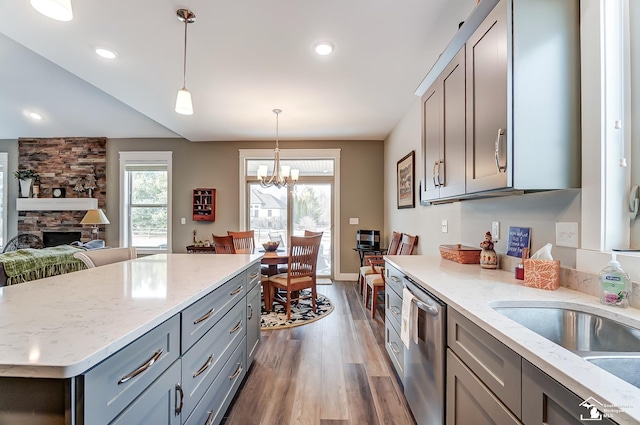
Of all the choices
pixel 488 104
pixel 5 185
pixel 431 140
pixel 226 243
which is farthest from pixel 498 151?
pixel 5 185

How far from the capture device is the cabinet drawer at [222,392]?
127cm

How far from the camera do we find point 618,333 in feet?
3.01

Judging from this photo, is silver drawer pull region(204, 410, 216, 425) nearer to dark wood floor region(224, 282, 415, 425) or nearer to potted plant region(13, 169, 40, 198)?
dark wood floor region(224, 282, 415, 425)

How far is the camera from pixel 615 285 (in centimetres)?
99

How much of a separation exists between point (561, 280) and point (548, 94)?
2.76 ft

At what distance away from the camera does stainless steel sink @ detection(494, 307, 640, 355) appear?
0.90 m

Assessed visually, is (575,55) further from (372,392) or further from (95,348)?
(372,392)

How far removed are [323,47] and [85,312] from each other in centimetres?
236

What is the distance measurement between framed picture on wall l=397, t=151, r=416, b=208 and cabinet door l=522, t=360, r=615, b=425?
290 centimetres

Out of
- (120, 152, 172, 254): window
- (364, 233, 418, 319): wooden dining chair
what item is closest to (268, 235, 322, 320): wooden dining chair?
(364, 233, 418, 319): wooden dining chair

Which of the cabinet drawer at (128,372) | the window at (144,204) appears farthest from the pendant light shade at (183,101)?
the window at (144,204)

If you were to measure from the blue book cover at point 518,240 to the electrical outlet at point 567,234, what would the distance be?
185mm

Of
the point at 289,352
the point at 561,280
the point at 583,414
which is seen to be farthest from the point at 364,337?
the point at 583,414

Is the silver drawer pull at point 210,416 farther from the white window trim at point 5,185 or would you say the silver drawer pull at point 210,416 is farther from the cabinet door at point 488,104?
the white window trim at point 5,185
